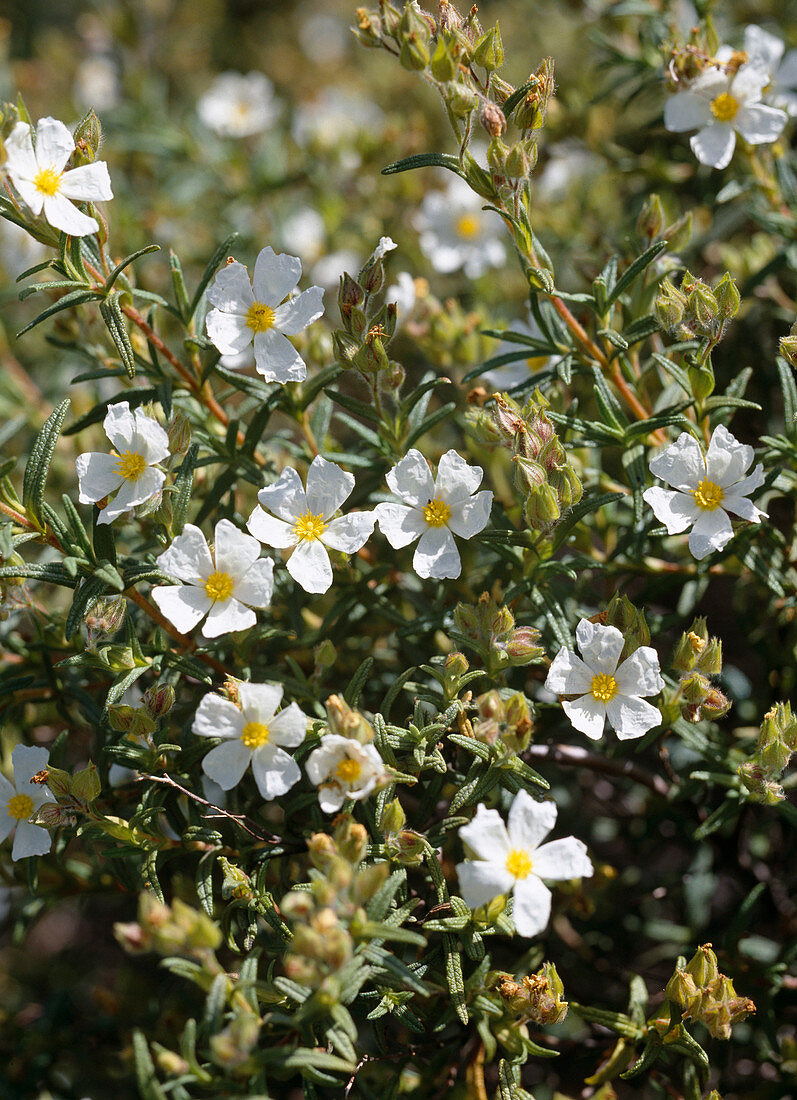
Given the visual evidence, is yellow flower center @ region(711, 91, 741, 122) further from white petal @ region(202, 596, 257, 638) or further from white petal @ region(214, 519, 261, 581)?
white petal @ region(202, 596, 257, 638)

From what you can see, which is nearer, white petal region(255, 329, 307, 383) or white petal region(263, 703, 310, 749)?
white petal region(263, 703, 310, 749)

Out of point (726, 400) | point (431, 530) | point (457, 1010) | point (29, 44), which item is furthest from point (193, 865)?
point (29, 44)

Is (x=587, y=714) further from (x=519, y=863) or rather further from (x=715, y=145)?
(x=715, y=145)

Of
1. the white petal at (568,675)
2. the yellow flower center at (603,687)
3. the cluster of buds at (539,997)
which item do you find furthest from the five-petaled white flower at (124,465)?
the cluster of buds at (539,997)

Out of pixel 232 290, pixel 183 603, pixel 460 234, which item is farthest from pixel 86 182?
pixel 460 234

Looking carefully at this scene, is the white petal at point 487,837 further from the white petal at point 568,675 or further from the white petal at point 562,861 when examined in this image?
the white petal at point 568,675

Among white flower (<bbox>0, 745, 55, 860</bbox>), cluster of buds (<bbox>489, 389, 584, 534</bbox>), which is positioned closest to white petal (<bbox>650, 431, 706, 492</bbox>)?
cluster of buds (<bbox>489, 389, 584, 534</bbox>)

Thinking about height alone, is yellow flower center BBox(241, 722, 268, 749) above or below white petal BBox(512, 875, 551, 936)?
above

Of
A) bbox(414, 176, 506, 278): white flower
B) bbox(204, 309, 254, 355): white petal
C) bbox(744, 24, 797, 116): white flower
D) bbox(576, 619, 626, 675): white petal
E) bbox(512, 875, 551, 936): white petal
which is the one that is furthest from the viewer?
bbox(414, 176, 506, 278): white flower
